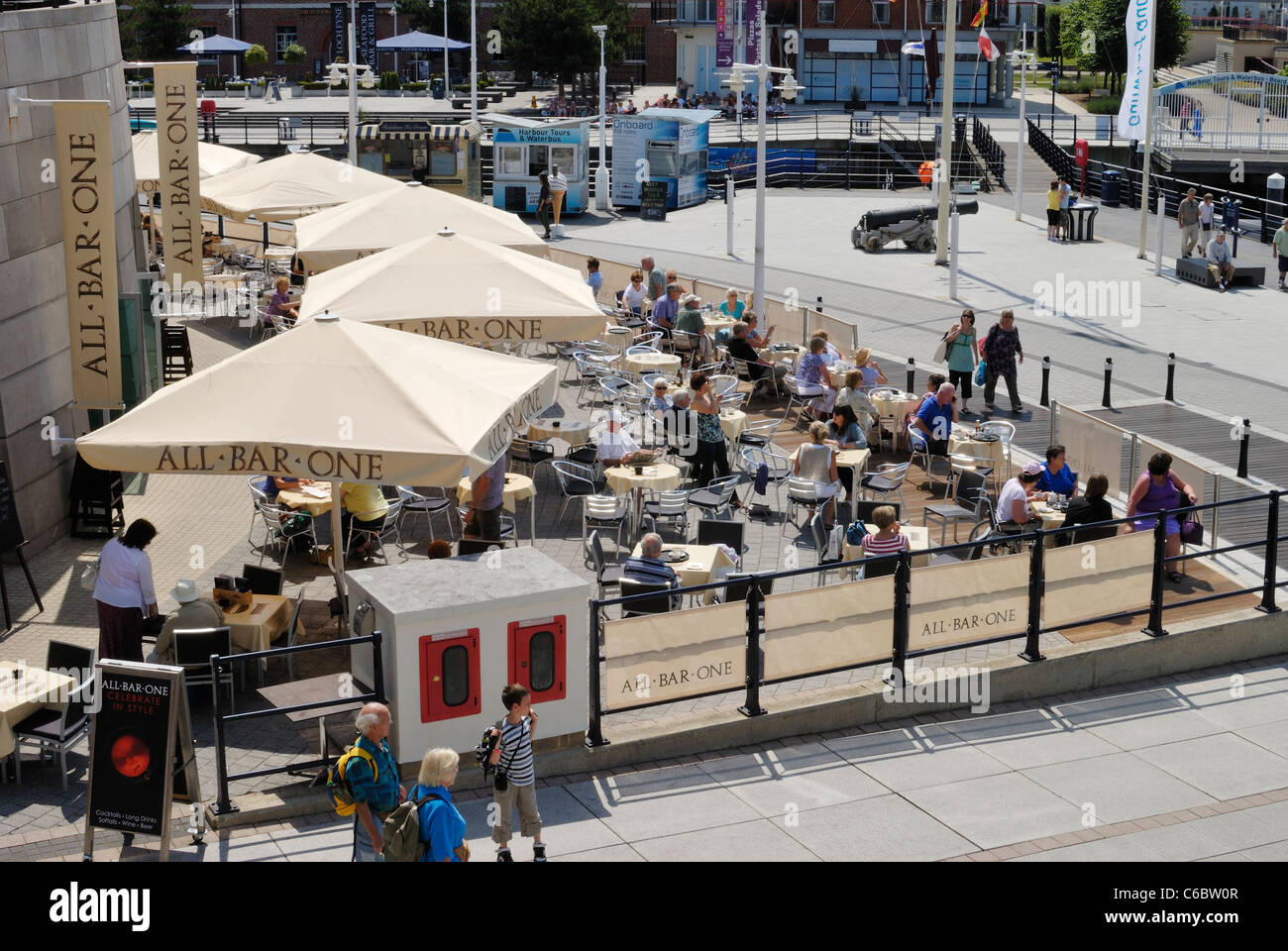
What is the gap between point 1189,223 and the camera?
115 ft

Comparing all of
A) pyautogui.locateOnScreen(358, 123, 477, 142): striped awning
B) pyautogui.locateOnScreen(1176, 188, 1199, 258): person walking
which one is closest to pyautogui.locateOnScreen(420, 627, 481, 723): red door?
pyautogui.locateOnScreen(1176, 188, 1199, 258): person walking

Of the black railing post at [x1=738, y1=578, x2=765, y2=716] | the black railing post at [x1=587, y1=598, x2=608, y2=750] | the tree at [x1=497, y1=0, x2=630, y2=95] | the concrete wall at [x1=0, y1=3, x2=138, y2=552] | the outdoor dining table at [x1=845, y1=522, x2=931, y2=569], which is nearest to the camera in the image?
the black railing post at [x1=587, y1=598, x2=608, y2=750]

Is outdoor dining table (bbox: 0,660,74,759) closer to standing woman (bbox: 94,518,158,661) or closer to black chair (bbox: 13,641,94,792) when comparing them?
black chair (bbox: 13,641,94,792)

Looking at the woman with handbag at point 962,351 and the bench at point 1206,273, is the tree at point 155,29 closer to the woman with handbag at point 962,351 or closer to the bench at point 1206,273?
the bench at point 1206,273

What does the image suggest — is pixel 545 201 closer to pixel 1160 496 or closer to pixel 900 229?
pixel 900 229

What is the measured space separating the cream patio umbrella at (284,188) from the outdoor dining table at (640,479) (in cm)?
1049

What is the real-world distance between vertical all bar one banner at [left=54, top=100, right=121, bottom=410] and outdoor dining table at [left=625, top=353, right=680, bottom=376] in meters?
7.96

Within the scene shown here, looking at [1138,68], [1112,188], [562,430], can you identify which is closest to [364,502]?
[562,430]

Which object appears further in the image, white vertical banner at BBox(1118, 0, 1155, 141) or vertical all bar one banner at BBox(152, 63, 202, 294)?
white vertical banner at BBox(1118, 0, 1155, 141)

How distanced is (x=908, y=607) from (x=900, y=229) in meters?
26.6

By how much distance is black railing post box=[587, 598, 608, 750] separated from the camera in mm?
11006

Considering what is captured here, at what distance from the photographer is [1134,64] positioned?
114ft

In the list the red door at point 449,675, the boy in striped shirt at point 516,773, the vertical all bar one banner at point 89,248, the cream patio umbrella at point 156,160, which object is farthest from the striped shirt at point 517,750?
the cream patio umbrella at point 156,160

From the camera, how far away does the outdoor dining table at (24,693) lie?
34.5 ft
